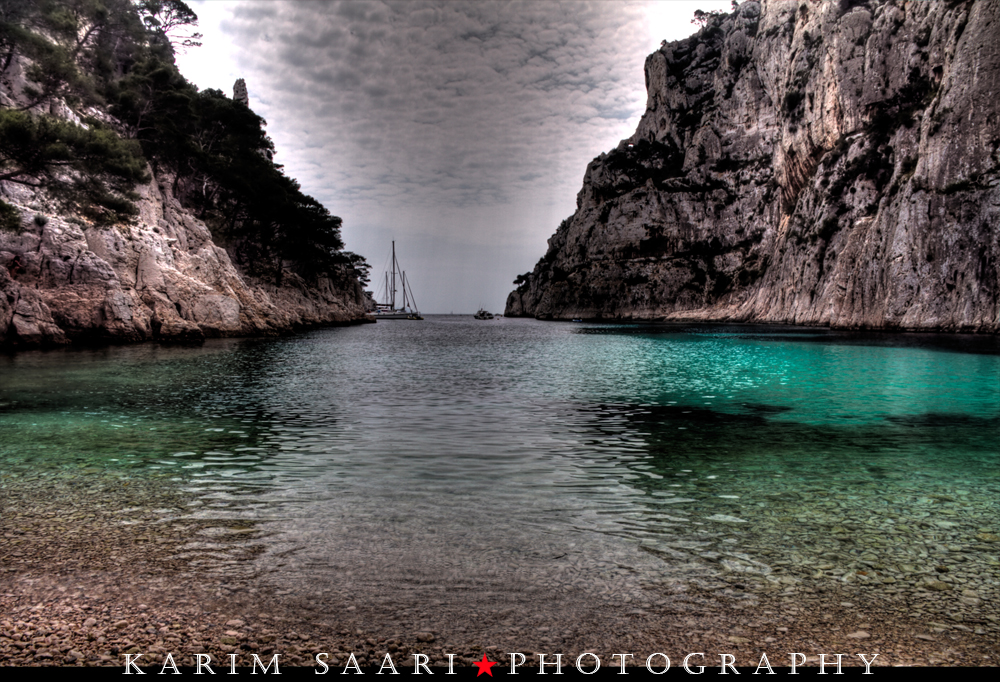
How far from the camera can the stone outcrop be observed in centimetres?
3284

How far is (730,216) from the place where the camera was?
114312 millimetres

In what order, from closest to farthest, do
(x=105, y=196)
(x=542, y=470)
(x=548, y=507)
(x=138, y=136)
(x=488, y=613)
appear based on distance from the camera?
(x=488, y=613)
(x=548, y=507)
(x=542, y=470)
(x=105, y=196)
(x=138, y=136)

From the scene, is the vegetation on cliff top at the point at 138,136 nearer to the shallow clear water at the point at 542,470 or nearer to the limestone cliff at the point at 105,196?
the limestone cliff at the point at 105,196

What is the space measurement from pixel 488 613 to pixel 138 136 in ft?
184

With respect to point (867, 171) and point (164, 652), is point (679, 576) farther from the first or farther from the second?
point (867, 171)

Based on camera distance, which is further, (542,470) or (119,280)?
(119,280)

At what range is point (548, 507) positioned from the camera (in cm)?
746

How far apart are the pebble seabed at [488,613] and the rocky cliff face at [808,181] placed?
187 feet

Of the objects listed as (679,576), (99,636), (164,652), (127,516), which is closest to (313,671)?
(164,652)

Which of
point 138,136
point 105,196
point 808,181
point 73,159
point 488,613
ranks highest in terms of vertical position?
point 808,181

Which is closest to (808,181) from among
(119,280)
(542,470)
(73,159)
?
(119,280)

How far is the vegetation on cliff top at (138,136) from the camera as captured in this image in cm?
2664

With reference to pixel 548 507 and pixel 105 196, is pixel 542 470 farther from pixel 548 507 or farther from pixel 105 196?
pixel 105 196

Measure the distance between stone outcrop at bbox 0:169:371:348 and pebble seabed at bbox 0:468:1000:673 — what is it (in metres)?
31.0
